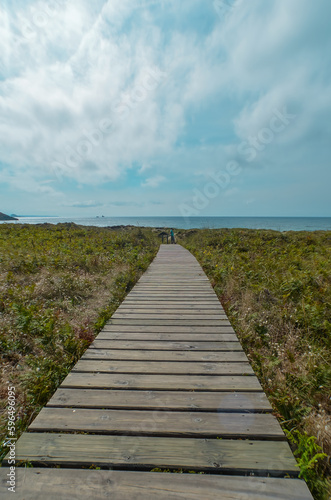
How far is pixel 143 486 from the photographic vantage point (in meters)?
1.40

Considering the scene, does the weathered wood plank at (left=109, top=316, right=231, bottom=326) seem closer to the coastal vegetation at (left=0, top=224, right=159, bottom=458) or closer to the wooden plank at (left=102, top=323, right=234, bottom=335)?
the wooden plank at (left=102, top=323, right=234, bottom=335)

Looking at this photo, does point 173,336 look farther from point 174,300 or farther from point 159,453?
point 159,453

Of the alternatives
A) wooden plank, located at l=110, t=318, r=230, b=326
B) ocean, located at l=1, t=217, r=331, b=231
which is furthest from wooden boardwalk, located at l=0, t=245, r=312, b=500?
ocean, located at l=1, t=217, r=331, b=231

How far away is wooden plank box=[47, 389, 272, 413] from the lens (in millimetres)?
1959

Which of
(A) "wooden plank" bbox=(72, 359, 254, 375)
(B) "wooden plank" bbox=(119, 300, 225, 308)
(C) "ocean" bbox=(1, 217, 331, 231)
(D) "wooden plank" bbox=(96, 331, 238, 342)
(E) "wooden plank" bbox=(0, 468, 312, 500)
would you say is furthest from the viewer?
(C) "ocean" bbox=(1, 217, 331, 231)

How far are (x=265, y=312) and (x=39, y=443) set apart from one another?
3698 millimetres

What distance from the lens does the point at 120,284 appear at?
18.5 feet

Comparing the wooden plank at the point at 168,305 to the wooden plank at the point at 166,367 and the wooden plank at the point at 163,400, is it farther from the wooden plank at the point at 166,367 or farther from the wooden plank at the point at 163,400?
the wooden plank at the point at 163,400

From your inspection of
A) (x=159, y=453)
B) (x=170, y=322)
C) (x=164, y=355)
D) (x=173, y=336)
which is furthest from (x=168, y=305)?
(x=159, y=453)

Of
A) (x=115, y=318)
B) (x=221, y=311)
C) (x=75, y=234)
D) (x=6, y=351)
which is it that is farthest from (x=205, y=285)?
(x=75, y=234)

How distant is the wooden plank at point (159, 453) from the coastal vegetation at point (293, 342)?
0.21m

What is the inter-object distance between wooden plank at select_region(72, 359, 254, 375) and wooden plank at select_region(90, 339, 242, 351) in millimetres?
293

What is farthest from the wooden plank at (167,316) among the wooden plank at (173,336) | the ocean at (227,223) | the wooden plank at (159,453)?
the ocean at (227,223)

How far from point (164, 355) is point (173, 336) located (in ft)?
1.63
